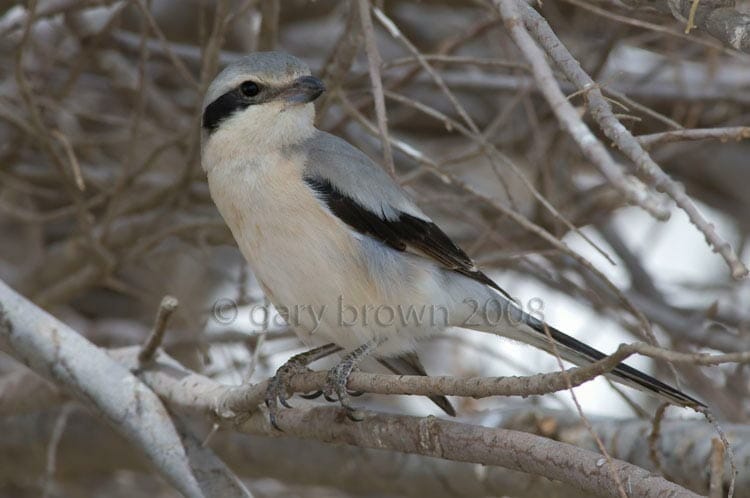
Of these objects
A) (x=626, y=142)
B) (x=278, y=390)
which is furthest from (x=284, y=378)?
(x=626, y=142)

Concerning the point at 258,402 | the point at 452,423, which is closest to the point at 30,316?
the point at 258,402

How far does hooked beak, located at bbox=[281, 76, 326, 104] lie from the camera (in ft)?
10.3

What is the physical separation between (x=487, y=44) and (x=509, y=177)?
1038 millimetres

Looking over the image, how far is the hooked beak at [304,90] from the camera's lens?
3.15 m

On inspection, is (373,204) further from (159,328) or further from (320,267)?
(159,328)

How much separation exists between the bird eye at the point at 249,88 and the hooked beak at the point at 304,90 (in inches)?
3.3

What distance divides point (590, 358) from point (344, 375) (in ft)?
2.35

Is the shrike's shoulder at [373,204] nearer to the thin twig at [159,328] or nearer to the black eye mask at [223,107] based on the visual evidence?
the black eye mask at [223,107]

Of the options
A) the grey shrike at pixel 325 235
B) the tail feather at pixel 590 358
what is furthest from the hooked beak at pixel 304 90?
the tail feather at pixel 590 358

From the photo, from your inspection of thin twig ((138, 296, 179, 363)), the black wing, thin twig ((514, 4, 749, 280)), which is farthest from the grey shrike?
thin twig ((514, 4, 749, 280))

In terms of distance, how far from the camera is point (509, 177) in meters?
6.30

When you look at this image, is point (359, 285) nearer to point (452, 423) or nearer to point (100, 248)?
point (452, 423)

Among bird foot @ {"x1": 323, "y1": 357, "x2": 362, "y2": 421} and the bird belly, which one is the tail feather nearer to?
the bird belly

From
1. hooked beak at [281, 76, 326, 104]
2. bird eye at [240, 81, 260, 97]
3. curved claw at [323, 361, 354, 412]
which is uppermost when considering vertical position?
hooked beak at [281, 76, 326, 104]
